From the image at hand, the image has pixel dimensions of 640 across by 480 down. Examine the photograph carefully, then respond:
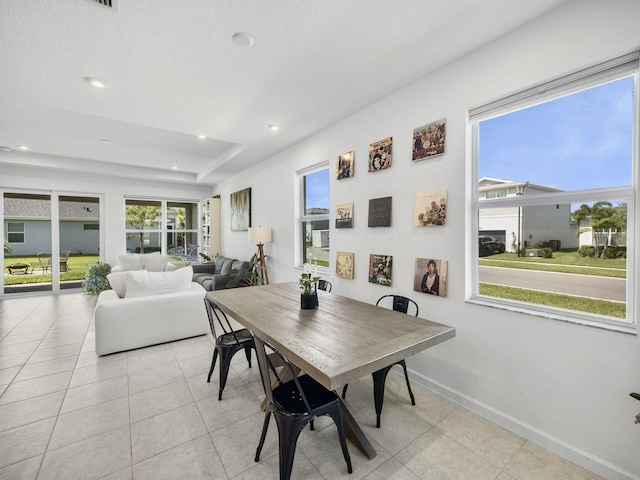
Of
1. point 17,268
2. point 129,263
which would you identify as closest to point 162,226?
point 129,263

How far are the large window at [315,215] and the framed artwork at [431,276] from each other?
153 centimetres

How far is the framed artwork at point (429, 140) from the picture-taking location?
2.36 m

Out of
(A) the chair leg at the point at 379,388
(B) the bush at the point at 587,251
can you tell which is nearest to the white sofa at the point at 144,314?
(A) the chair leg at the point at 379,388

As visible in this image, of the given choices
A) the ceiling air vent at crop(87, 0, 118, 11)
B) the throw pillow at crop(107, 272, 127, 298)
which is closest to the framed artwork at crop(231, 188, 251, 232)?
the throw pillow at crop(107, 272, 127, 298)

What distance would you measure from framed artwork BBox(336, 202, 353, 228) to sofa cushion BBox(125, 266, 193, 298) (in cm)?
213

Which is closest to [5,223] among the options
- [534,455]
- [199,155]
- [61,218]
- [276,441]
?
[61,218]

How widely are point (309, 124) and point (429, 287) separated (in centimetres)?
246

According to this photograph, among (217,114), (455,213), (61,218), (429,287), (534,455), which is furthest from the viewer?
(61,218)

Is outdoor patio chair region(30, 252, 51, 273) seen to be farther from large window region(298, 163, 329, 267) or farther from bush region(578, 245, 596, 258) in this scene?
bush region(578, 245, 596, 258)

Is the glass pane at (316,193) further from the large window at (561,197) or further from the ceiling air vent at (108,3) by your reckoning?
the ceiling air vent at (108,3)

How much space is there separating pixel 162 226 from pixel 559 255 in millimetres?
8186

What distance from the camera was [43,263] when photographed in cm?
620

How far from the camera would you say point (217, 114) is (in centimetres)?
332

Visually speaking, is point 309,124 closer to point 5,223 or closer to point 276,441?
point 276,441
